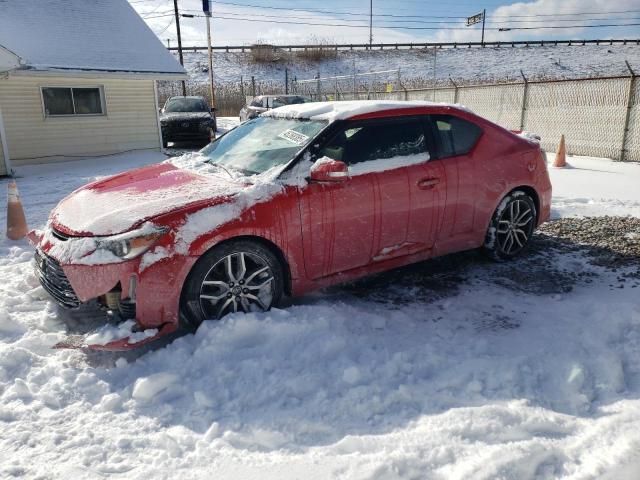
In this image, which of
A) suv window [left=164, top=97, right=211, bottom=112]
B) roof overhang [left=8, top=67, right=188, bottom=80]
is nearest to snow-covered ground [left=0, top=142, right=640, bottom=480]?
roof overhang [left=8, top=67, right=188, bottom=80]

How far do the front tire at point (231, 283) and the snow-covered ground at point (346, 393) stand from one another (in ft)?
0.55

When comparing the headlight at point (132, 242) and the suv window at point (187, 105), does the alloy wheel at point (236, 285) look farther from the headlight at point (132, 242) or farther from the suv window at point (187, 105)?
the suv window at point (187, 105)

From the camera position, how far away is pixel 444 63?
5781cm

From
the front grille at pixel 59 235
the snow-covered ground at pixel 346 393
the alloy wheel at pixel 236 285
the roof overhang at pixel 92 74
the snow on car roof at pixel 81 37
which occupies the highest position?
the snow on car roof at pixel 81 37

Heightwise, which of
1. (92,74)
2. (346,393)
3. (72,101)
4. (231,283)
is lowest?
(346,393)

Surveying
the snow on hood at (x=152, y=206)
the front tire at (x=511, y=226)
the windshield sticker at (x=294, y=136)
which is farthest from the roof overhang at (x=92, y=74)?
the front tire at (x=511, y=226)

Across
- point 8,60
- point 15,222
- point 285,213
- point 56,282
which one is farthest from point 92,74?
point 285,213

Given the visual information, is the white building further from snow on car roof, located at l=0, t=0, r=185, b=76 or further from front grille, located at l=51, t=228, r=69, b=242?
front grille, located at l=51, t=228, r=69, b=242

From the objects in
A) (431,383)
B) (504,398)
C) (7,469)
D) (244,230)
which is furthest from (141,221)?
(504,398)

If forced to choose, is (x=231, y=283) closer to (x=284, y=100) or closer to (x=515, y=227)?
(x=515, y=227)

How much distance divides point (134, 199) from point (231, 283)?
2.96 ft

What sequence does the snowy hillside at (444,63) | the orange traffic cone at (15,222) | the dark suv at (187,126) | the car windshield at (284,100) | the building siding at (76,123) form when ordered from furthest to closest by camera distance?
the snowy hillside at (444,63), the car windshield at (284,100), the dark suv at (187,126), the building siding at (76,123), the orange traffic cone at (15,222)

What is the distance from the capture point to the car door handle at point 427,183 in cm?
404

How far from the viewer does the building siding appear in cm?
1291
